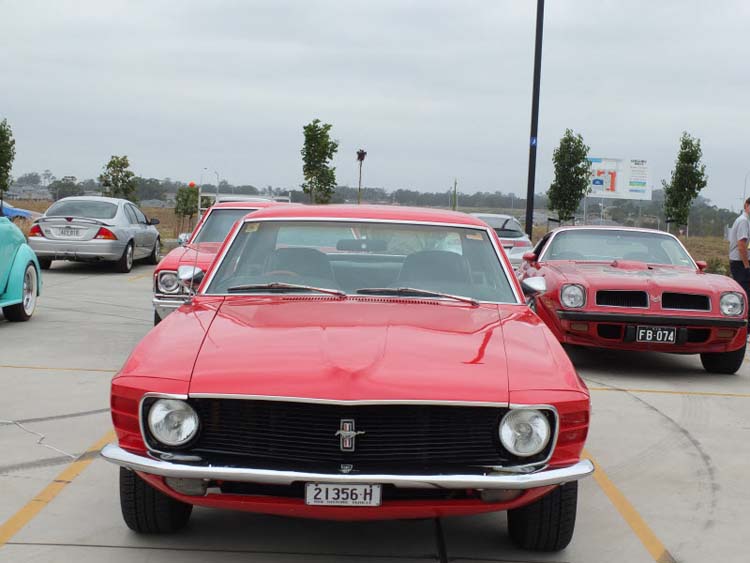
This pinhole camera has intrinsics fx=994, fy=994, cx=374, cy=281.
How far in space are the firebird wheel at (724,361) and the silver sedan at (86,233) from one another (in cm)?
1233

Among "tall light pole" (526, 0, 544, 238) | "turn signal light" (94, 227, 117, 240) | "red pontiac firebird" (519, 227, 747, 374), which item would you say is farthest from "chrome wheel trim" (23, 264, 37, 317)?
"tall light pole" (526, 0, 544, 238)

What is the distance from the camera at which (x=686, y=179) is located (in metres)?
32.0

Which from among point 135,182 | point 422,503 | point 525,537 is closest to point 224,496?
point 422,503

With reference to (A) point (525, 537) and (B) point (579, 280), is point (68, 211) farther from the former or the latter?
(A) point (525, 537)

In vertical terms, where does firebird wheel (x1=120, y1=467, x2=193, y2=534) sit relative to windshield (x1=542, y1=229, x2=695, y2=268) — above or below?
below

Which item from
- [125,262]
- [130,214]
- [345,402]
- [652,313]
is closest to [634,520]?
[345,402]

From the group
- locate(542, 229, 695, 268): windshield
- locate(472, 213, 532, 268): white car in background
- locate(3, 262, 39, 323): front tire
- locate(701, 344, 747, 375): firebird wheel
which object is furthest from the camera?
locate(472, 213, 532, 268): white car in background

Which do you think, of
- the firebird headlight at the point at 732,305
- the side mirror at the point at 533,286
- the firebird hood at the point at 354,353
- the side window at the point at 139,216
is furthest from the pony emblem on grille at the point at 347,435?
the side window at the point at 139,216

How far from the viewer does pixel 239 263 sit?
5230mm

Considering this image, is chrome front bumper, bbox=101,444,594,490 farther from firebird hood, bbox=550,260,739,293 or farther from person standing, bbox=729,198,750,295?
person standing, bbox=729,198,750,295

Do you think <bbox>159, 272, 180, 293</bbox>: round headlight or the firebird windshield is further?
<bbox>159, 272, 180, 293</bbox>: round headlight

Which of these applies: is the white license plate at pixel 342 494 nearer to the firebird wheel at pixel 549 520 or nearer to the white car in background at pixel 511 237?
the firebird wheel at pixel 549 520

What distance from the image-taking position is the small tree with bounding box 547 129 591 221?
1252 inches

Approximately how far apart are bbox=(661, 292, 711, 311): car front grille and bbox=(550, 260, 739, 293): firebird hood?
7 cm
